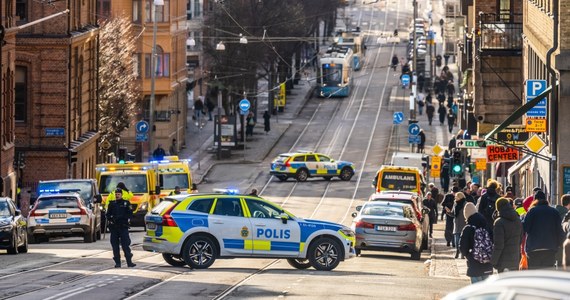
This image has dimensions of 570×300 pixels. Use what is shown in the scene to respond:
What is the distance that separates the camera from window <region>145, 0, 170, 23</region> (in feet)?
269

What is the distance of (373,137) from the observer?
8919 centimetres

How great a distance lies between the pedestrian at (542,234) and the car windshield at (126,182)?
2602cm

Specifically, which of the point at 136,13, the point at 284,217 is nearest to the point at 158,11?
the point at 136,13

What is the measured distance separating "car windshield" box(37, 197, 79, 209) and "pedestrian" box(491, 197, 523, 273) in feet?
68.9

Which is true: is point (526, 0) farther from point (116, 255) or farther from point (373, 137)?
point (373, 137)

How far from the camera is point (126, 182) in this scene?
152 feet

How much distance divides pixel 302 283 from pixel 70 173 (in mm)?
36856

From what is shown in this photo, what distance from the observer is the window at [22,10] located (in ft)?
188

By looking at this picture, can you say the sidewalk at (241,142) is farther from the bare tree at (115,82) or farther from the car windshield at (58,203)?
the car windshield at (58,203)

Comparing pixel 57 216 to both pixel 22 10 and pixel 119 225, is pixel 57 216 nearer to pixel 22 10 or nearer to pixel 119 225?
pixel 119 225

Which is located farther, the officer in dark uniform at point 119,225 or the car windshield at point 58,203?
the car windshield at point 58,203

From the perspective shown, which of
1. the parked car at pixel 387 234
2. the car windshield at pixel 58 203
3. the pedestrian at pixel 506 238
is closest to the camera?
the pedestrian at pixel 506 238

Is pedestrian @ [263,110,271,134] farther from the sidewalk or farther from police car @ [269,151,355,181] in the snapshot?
police car @ [269,151,355,181]

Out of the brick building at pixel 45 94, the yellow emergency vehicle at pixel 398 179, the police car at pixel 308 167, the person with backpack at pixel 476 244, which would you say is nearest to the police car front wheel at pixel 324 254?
the person with backpack at pixel 476 244
